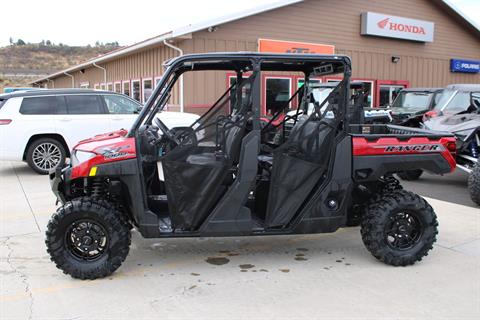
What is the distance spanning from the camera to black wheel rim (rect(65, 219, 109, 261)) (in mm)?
4277

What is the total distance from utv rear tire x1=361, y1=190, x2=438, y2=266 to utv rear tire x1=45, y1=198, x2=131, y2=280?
7.71 feet

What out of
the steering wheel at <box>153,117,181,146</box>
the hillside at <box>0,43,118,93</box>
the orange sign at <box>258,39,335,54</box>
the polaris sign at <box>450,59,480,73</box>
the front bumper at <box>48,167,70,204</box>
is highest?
the hillside at <box>0,43,118,93</box>

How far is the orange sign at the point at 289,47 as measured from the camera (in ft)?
51.6

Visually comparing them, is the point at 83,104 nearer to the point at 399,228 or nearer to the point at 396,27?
the point at 399,228

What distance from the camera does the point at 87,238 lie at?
429cm

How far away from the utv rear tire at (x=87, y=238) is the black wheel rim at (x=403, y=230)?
101 inches

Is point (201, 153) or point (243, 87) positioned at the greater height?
point (243, 87)

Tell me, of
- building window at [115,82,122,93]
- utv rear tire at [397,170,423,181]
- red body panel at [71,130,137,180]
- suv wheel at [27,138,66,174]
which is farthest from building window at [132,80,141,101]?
red body panel at [71,130,137,180]

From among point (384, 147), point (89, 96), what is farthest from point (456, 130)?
point (89, 96)

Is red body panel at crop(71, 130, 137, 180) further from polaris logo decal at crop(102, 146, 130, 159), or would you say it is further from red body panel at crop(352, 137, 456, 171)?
red body panel at crop(352, 137, 456, 171)

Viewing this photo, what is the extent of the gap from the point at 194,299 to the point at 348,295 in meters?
1.30

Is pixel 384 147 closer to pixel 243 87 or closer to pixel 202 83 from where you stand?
pixel 243 87

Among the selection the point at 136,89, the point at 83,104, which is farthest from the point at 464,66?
the point at 83,104

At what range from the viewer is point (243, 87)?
4.44m
